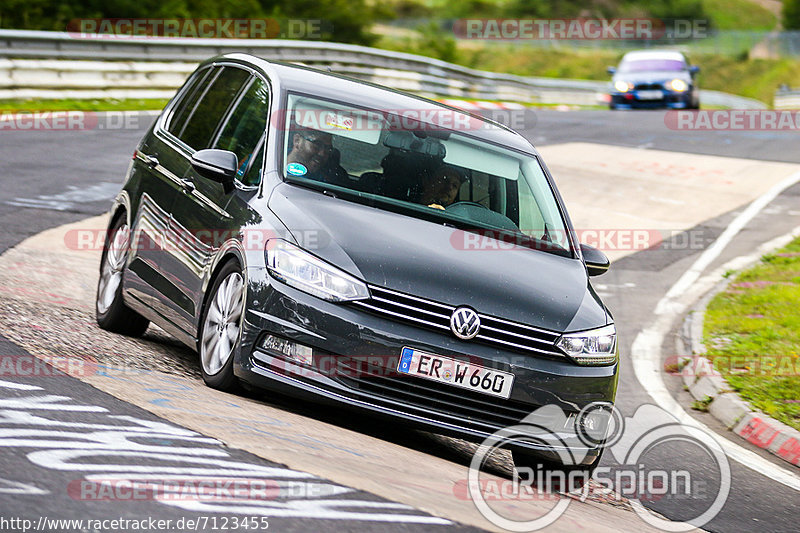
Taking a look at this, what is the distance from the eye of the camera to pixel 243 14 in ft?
136

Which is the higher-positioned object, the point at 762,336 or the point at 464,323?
the point at 464,323

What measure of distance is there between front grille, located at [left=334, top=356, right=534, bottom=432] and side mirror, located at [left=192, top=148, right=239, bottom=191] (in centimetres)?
147

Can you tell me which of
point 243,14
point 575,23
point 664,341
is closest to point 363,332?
point 664,341

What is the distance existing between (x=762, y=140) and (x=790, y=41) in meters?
35.7

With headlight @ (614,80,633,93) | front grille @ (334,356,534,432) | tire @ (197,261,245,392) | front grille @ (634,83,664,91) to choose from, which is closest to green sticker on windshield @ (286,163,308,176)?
tire @ (197,261,245,392)

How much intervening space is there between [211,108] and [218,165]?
1168 millimetres

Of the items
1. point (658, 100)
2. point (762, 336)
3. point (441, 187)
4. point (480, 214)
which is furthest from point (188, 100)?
point (658, 100)

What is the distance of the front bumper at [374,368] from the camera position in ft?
18.7

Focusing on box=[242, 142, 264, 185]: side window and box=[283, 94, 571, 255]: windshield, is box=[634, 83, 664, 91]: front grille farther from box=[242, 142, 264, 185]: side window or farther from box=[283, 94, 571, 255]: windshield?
box=[242, 142, 264, 185]: side window

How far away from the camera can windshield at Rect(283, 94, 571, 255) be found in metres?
6.70

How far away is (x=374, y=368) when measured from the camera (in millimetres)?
5730

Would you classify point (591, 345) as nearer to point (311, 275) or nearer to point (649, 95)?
point (311, 275)

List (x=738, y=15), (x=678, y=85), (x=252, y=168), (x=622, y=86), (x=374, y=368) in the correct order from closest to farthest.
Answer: (x=374, y=368), (x=252, y=168), (x=678, y=85), (x=622, y=86), (x=738, y=15)

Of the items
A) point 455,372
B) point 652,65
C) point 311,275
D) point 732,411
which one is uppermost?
point 652,65
